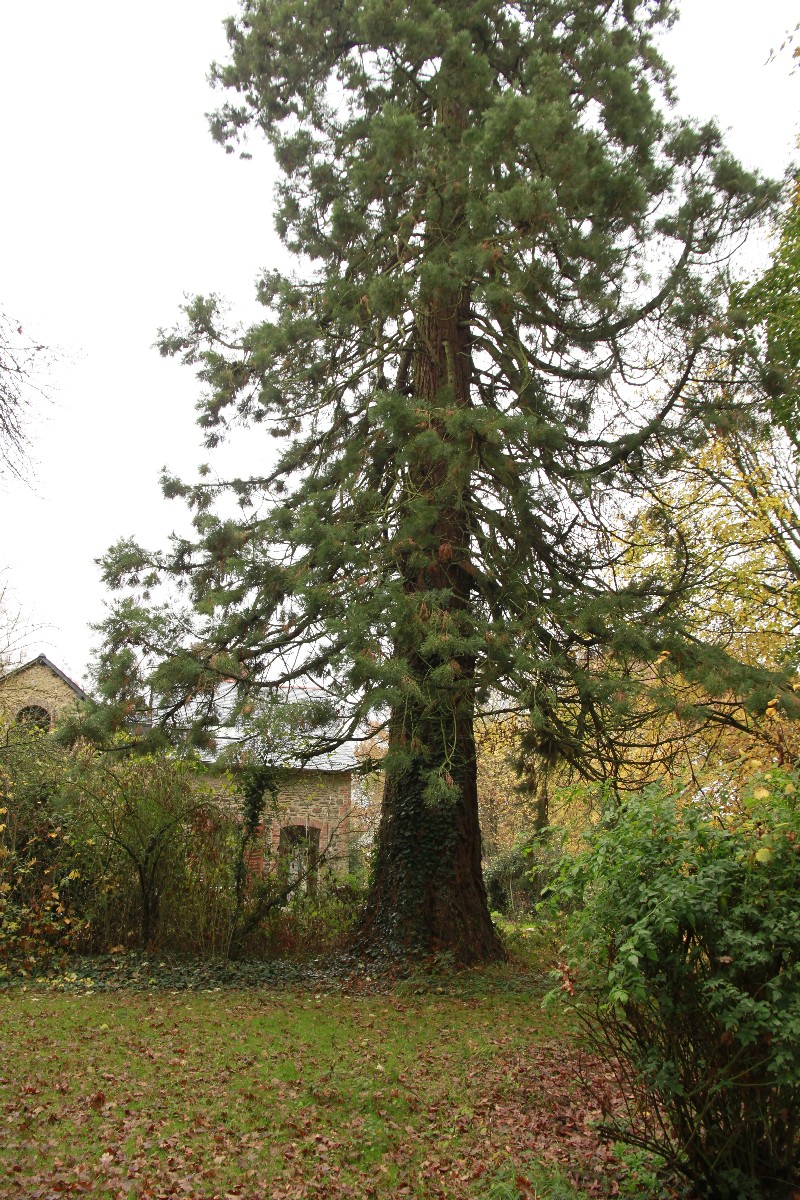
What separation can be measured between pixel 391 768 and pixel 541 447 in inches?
120

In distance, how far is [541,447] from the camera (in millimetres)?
7738

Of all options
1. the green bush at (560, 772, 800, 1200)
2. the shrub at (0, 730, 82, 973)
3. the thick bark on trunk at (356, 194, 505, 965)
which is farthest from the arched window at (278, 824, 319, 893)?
the green bush at (560, 772, 800, 1200)

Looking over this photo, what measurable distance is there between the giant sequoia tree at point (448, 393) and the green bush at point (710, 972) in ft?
10.8

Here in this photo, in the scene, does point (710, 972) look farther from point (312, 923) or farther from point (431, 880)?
point (312, 923)

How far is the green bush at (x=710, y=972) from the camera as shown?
10.0 feet

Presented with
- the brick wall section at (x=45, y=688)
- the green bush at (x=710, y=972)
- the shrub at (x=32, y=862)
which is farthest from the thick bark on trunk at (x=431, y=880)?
the brick wall section at (x=45, y=688)

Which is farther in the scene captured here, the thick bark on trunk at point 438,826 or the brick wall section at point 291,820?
the brick wall section at point 291,820

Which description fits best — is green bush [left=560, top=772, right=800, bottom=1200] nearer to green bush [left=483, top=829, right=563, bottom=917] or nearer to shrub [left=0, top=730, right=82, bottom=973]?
shrub [left=0, top=730, right=82, bottom=973]

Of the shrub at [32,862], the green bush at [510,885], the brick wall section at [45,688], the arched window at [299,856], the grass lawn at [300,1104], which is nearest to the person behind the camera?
the grass lawn at [300,1104]

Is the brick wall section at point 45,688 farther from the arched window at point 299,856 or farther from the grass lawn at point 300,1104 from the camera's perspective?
the grass lawn at point 300,1104

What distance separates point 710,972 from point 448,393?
5829 mm

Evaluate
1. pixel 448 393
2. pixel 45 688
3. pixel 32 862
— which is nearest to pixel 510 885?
pixel 45 688

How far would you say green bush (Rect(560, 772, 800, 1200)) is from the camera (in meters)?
3.05

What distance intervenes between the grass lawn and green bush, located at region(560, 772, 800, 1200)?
0.50m
